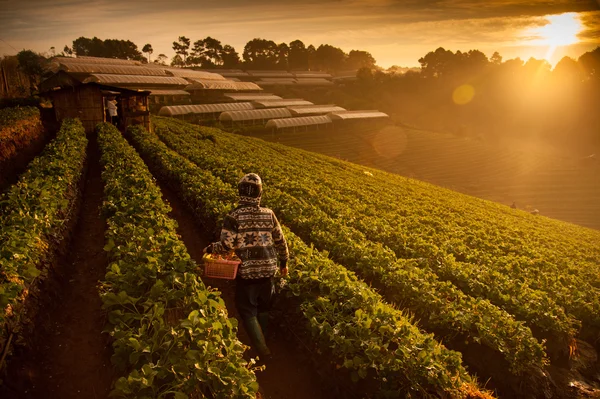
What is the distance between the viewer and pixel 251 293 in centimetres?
661

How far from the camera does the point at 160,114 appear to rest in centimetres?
5478

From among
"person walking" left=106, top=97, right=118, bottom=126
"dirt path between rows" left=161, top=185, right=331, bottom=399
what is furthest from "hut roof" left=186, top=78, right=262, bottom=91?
"dirt path between rows" left=161, top=185, right=331, bottom=399

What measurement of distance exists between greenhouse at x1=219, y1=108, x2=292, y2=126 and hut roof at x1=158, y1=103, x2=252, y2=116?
3069 mm

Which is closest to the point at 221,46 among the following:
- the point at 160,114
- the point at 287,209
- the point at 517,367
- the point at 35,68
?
the point at 35,68

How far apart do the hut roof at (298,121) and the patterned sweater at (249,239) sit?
51.4m

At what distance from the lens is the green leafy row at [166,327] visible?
419 cm

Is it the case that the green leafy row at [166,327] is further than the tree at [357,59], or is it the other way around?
the tree at [357,59]

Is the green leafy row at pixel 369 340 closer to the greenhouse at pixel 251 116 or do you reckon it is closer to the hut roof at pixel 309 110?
the greenhouse at pixel 251 116

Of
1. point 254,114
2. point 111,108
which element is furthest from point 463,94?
point 111,108

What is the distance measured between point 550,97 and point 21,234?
9335 cm

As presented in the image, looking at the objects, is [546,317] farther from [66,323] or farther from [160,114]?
[160,114]

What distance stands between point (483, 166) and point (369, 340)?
179 feet

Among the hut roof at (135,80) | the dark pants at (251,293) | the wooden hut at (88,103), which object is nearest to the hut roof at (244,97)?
the hut roof at (135,80)

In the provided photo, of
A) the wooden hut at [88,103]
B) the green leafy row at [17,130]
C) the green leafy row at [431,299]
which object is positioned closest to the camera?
the green leafy row at [431,299]
